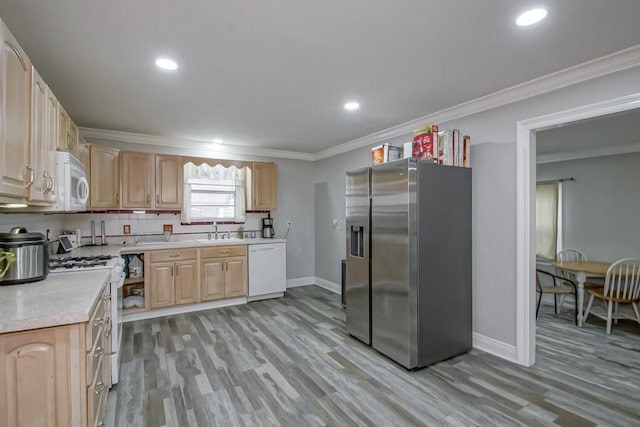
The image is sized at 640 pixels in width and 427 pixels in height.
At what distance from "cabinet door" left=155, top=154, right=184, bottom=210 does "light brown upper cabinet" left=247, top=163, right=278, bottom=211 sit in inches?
43.3

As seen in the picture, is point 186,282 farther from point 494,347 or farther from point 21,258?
point 494,347

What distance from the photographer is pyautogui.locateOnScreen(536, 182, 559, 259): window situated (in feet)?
17.0

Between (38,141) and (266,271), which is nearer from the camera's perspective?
(38,141)

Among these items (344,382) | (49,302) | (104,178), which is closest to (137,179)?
(104,178)

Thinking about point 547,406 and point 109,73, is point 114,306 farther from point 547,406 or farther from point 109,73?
point 547,406

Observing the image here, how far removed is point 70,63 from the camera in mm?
2273

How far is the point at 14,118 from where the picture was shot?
1.48m

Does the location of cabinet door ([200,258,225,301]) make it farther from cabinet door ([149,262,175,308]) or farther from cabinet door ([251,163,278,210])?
cabinet door ([251,163,278,210])

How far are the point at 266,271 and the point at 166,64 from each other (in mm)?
3208

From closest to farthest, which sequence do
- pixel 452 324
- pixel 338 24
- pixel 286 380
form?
pixel 338 24, pixel 286 380, pixel 452 324

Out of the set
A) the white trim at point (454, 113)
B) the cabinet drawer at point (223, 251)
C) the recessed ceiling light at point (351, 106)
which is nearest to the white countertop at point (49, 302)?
the cabinet drawer at point (223, 251)

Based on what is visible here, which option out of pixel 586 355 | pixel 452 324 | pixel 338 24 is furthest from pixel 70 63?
pixel 586 355

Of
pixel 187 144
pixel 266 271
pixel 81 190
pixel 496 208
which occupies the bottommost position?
pixel 266 271

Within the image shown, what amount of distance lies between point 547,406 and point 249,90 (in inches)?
135
